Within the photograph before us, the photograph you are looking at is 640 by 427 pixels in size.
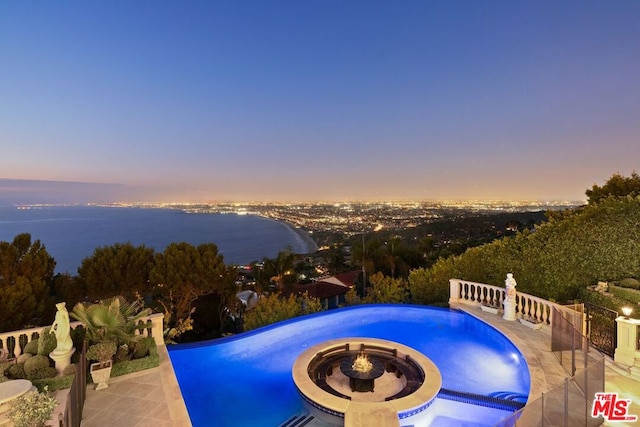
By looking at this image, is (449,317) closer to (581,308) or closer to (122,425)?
(581,308)

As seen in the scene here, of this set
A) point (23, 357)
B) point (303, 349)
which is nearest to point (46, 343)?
point (23, 357)

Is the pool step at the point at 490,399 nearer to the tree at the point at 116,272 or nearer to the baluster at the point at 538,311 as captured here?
the baluster at the point at 538,311

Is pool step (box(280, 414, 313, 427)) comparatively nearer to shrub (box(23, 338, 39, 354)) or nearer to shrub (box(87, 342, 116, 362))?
shrub (box(87, 342, 116, 362))

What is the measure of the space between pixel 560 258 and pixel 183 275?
12977 millimetres

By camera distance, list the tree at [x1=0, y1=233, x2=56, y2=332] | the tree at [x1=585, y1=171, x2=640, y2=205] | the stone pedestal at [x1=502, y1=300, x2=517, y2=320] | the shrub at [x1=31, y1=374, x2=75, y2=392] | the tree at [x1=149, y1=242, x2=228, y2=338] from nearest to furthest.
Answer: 1. the shrub at [x1=31, y1=374, x2=75, y2=392]
2. the stone pedestal at [x1=502, y1=300, x2=517, y2=320]
3. the tree at [x1=0, y1=233, x2=56, y2=332]
4. the tree at [x1=149, y1=242, x2=228, y2=338]
5. the tree at [x1=585, y1=171, x2=640, y2=205]

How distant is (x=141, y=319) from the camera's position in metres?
7.25

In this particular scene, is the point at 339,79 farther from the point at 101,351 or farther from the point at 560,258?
the point at 101,351

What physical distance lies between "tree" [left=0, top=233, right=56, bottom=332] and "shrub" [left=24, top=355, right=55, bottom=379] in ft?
18.9

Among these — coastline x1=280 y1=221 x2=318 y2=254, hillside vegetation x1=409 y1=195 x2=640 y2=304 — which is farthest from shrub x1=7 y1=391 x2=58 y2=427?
coastline x1=280 y1=221 x2=318 y2=254

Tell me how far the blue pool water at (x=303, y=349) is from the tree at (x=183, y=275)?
455 cm

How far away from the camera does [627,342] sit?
6082 millimetres

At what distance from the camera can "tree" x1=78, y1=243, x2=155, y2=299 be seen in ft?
38.1

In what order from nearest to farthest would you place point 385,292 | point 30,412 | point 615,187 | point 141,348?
point 30,412 → point 141,348 → point 385,292 → point 615,187

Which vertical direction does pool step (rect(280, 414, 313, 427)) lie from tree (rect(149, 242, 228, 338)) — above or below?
below
